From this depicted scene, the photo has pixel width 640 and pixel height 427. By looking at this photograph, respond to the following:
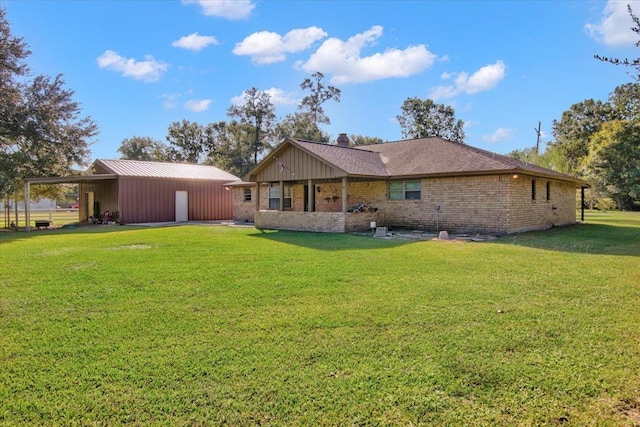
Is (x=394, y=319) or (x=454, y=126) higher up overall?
(x=454, y=126)

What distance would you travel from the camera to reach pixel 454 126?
45.8m

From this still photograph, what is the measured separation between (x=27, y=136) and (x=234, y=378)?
2505 centimetres

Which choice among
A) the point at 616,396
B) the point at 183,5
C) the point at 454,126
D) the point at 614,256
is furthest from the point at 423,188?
the point at 454,126

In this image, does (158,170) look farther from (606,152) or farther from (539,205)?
(606,152)

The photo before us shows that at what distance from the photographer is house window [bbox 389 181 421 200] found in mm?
16328

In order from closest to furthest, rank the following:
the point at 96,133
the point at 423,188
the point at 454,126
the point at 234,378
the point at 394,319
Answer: the point at 234,378 < the point at 394,319 < the point at 423,188 < the point at 96,133 < the point at 454,126

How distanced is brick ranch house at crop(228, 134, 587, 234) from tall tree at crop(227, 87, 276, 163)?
2586 centimetres

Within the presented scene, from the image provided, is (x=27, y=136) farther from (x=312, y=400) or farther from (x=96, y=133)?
(x=312, y=400)

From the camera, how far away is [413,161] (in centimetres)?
1742

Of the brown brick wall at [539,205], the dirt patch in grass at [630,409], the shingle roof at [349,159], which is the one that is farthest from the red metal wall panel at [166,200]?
the dirt patch in grass at [630,409]

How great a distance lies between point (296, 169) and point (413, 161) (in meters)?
5.01

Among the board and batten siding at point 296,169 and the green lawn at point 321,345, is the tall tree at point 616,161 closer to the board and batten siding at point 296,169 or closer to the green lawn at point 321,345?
the board and batten siding at point 296,169

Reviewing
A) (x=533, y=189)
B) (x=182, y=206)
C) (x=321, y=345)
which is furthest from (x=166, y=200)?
(x=321, y=345)

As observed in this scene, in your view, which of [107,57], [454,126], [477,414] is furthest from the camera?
[454,126]
